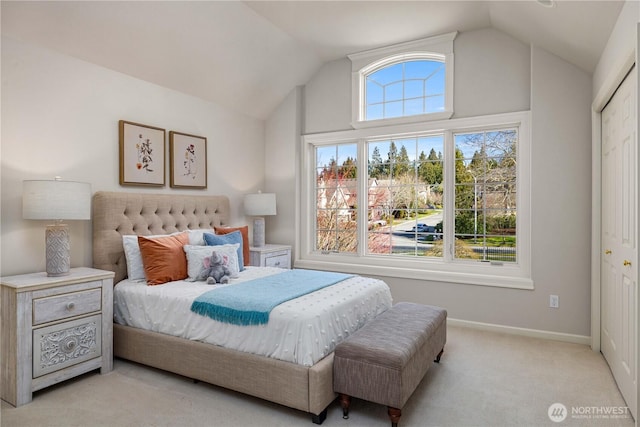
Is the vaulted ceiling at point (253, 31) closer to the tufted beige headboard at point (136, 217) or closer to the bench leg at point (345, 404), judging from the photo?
the tufted beige headboard at point (136, 217)

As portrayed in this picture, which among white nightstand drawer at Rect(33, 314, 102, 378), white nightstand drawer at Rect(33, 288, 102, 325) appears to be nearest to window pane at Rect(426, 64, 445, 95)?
white nightstand drawer at Rect(33, 288, 102, 325)

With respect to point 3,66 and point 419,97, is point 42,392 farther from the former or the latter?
point 419,97

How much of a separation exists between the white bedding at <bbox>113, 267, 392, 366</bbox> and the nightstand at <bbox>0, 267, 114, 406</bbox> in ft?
0.75

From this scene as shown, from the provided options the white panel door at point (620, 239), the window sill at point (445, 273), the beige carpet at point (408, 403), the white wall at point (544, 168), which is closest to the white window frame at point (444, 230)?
the window sill at point (445, 273)

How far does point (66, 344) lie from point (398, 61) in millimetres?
4048

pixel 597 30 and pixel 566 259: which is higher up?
pixel 597 30

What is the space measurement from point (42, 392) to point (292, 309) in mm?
1731

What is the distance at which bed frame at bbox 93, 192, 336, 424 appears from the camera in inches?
86.7

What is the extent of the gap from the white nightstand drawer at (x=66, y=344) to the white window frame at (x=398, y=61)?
10.6 ft

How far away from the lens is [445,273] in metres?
4.02

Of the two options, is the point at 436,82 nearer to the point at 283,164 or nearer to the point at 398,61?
the point at 398,61

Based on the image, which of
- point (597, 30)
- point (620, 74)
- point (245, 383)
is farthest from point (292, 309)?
point (597, 30)

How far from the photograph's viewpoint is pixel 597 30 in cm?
262

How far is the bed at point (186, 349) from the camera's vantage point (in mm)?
2203
